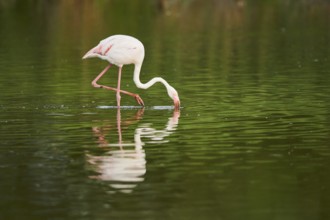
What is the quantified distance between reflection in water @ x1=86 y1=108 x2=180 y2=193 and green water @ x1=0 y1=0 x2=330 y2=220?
0.8 inches

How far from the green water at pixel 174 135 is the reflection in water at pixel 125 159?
21mm

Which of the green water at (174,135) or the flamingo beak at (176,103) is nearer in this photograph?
the green water at (174,135)

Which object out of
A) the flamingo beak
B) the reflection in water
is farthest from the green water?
the flamingo beak

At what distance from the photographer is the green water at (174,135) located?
12.3 meters

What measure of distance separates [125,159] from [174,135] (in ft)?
8.15

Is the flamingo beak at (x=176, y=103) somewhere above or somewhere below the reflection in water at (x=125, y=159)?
above

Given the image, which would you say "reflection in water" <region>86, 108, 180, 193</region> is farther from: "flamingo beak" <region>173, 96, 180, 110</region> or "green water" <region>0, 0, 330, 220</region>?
"flamingo beak" <region>173, 96, 180, 110</region>

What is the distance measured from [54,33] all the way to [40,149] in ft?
97.1

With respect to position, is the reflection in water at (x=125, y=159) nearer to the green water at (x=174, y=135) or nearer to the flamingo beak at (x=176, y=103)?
the green water at (x=174, y=135)

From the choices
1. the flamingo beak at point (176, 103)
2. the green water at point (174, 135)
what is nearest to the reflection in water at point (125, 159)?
the green water at point (174, 135)

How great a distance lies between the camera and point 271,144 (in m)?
16.2

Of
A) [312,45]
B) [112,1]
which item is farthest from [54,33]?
[112,1]

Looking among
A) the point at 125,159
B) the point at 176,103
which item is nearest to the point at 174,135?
the point at 125,159

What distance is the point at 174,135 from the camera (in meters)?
17.3
